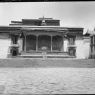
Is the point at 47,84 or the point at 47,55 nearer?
the point at 47,84

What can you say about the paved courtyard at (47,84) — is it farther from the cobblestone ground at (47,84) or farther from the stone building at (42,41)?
the stone building at (42,41)

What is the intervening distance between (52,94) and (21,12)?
2.48m

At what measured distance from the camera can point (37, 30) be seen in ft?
36.0

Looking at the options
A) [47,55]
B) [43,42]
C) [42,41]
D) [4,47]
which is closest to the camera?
[4,47]

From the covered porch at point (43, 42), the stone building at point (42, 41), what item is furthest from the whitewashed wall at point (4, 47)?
the covered porch at point (43, 42)

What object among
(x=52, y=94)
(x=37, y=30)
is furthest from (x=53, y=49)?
(x=52, y=94)

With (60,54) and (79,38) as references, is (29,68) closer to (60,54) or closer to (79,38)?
(60,54)

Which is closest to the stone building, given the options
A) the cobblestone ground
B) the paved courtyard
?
the paved courtyard

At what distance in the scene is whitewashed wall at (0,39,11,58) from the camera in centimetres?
783

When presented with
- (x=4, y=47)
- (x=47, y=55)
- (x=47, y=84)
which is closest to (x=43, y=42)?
(x=47, y=55)

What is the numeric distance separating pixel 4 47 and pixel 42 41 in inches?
105

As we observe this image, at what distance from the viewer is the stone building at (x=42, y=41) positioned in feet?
26.0

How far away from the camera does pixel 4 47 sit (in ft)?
27.0

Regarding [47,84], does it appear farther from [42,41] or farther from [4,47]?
[42,41]
